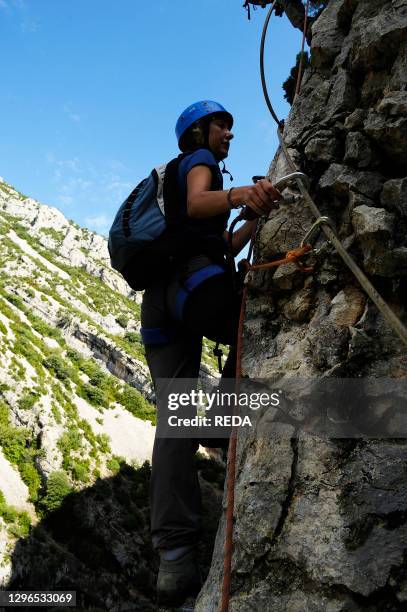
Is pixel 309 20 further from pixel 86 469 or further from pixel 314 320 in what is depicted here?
pixel 86 469

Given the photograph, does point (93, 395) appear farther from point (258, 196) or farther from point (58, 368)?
point (258, 196)

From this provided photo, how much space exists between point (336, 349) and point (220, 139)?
2.34 metres

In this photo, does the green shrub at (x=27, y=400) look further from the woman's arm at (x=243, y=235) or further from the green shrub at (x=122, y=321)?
the green shrub at (x=122, y=321)

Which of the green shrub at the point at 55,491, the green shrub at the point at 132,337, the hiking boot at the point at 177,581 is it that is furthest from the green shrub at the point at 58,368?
the hiking boot at the point at 177,581

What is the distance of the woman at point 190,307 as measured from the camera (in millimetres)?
3098

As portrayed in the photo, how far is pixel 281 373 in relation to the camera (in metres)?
3.45

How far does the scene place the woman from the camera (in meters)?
3.10

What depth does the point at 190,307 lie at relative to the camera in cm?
354

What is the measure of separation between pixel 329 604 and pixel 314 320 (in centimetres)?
188

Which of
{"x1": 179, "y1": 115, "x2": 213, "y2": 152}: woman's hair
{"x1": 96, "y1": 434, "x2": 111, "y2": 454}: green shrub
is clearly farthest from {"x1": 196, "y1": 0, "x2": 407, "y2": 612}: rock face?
{"x1": 96, "y1": 434, "x2": 111, "y2": 454}: green shrub

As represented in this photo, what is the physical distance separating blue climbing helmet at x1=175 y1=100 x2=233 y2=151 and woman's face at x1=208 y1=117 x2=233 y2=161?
3.0 inches

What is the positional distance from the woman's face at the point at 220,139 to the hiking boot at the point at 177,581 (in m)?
3.42

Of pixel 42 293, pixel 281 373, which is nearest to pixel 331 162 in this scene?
pixel 281 373

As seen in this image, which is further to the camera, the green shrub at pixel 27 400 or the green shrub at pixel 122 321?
the green shrub at pixel 122 321
